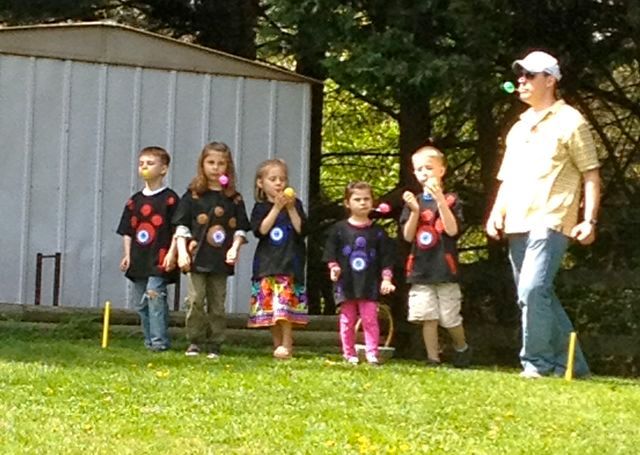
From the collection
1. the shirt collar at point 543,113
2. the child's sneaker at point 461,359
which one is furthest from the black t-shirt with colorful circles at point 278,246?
the shirt collar at point 543,113

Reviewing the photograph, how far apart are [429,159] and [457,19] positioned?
4.00ft

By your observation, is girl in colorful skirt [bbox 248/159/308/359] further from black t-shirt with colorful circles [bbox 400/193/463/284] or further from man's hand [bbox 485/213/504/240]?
man's hand [bbox 485/213/504/240]

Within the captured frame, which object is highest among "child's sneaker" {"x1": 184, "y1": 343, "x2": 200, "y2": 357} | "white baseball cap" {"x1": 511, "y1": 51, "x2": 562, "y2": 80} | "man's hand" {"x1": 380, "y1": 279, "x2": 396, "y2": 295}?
"white baseball cap" {"x1": 511, "y1": 51, "x2": 562, "y2": 80}

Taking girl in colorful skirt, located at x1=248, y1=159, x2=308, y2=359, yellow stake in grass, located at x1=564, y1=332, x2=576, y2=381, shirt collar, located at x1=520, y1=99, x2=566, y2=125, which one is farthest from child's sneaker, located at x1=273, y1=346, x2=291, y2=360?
shirt collar, located at x1=520, y1=99, x2=566, y2=125

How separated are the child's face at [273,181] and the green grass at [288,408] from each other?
3.51 ft

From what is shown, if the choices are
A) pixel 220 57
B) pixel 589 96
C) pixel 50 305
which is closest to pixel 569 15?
pixel 589 96

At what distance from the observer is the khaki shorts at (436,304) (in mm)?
8258

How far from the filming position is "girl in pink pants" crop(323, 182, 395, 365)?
817 cm

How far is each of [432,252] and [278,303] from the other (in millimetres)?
976

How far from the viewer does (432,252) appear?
8.27 meters

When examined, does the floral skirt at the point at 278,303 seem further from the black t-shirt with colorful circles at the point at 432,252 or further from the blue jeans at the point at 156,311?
the black t-shirt with colorful circles at the point at 432,252

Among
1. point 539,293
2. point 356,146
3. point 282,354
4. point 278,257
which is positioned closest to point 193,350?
point 282,354

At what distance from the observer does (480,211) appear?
37.2 ft

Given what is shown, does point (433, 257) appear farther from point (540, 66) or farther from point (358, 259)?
point (540, 66)
